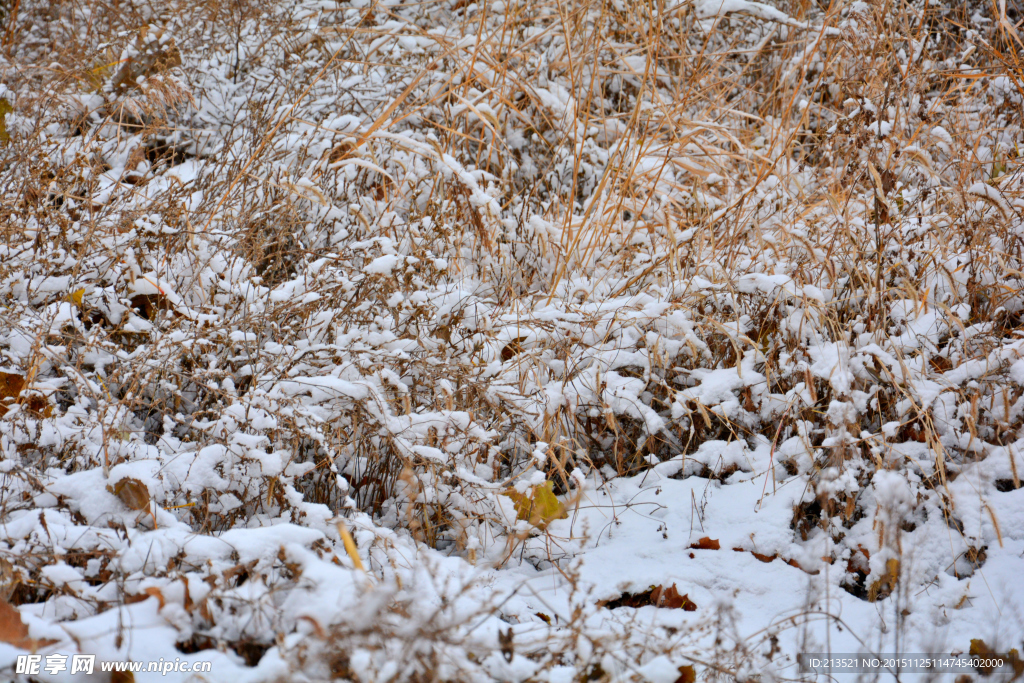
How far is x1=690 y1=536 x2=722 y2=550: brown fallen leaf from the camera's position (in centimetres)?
178

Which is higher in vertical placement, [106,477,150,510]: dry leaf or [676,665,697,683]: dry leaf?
[106,477,150,510]: dry leaf

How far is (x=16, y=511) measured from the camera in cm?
147

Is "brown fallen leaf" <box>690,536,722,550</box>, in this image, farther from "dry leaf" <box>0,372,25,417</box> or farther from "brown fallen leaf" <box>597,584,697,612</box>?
"dry leaf" <box>0,372,25,417</box>

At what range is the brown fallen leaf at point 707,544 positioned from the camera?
1.78 meters

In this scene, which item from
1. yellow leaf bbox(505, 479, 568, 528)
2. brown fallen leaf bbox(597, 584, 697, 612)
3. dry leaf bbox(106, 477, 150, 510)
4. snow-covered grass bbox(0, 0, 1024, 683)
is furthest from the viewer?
yellow leaf bbox(505, 479, 568, 528)

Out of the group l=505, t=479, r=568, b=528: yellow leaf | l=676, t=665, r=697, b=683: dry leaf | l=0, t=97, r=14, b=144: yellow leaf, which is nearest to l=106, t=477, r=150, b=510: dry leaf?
l=505, t=479, r=568, b=528: yellow leaf

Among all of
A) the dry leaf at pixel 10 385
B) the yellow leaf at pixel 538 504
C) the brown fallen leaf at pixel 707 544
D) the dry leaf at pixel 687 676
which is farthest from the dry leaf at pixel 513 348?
the dry leaf at pixel 10 385

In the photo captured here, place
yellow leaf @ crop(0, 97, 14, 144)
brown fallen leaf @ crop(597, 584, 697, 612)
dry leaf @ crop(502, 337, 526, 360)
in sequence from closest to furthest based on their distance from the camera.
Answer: brown fallen leaf @ crop(597, 584, 697, 612), dry leaf @ crop(502, 337, 526, 360), yellow leaf @ crop(0, 97, 14, 144)

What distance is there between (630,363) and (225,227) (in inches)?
61.9

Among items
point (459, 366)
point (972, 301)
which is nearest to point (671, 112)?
point (972, 301)

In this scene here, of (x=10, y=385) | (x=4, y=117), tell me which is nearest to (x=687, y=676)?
(x=10, y=385)

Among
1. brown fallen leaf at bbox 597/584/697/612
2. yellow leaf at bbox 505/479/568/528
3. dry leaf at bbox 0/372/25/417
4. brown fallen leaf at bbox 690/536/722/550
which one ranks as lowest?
brown fallen leaf at bbox 597/584/697/612

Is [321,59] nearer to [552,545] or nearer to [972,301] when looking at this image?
[552,545]

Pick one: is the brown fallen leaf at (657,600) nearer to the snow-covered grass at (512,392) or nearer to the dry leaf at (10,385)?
the snow-covered grass at (512,392)
